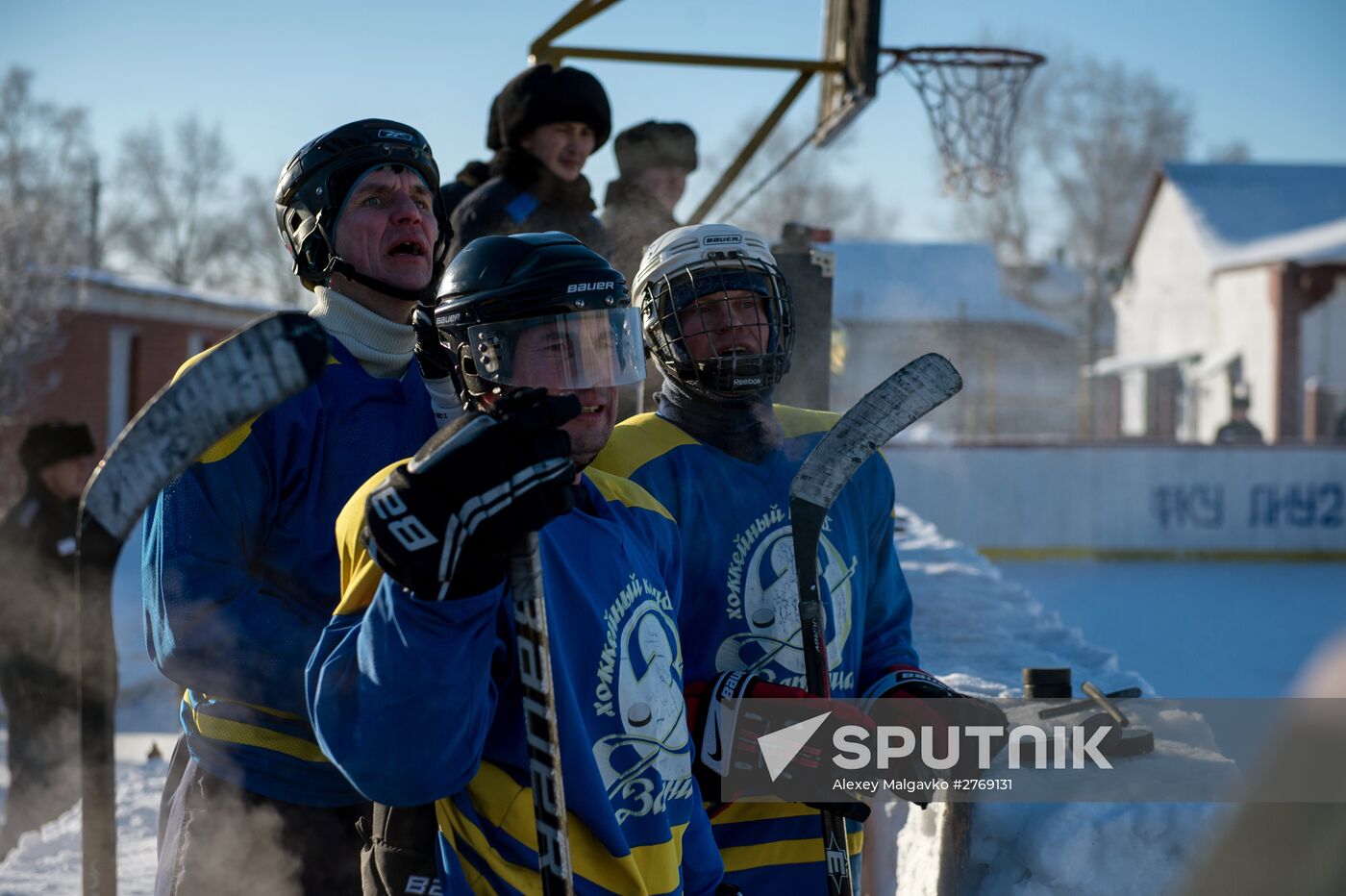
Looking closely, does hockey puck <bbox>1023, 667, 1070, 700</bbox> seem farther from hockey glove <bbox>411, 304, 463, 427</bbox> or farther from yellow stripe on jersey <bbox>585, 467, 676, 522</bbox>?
hockey glove <bbox>411, 304, 463, 427</bbox>

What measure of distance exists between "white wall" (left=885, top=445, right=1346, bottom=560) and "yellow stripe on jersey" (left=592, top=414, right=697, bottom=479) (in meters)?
9.60

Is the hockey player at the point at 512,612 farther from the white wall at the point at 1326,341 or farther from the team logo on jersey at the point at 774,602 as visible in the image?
the white wall at the point at 1326,341

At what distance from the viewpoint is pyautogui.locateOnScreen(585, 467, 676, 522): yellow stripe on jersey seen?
1.55 metres

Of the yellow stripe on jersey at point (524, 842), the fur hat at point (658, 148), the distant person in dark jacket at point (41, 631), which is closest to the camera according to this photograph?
the yellow stripe on jersey at point (524, 842)

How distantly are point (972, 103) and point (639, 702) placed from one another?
6798 mm

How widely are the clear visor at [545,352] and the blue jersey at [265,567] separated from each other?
397 millimetres

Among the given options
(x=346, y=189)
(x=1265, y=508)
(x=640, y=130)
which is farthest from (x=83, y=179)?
(x=346, y=189)

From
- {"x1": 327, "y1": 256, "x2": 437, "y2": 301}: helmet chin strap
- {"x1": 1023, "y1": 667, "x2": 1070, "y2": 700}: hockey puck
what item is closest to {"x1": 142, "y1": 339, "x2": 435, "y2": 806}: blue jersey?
{"x1": 327, "y1": 256, "x2": 437, "y2": 301}: helmet chin strap

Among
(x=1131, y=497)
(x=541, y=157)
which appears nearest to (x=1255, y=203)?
(x=1131, y=497)

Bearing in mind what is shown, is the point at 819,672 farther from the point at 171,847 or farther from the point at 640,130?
the point at 640,130

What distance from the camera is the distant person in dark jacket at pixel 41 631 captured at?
170 inches

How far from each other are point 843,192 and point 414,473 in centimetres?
3685

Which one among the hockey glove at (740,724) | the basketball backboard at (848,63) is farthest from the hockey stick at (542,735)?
the basketball backboard at (848,63)

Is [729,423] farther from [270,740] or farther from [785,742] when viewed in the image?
[270,740]
